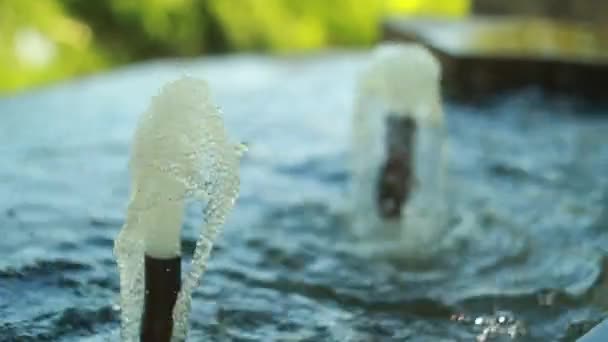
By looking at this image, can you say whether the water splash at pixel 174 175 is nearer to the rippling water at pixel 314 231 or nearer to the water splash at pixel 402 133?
the rippling water at pixel 314 231

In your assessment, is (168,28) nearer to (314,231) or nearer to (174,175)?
(314,231)

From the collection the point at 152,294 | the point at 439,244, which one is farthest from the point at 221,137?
the point at 439,244

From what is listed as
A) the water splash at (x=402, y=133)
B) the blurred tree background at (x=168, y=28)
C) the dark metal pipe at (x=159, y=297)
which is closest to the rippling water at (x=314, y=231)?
the water splash at (x=402, y=133)

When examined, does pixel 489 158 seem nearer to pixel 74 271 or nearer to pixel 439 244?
pixel 439 244

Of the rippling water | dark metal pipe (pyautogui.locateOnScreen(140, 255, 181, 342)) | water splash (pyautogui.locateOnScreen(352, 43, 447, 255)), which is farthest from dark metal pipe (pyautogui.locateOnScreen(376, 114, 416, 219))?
dark metal pipe (pyautogui.locateOnScreen(140, 255, 181, 342))

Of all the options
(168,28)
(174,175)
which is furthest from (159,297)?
(168,28)

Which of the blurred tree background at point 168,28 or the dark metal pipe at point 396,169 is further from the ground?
the blurred tree background at point 168,28
